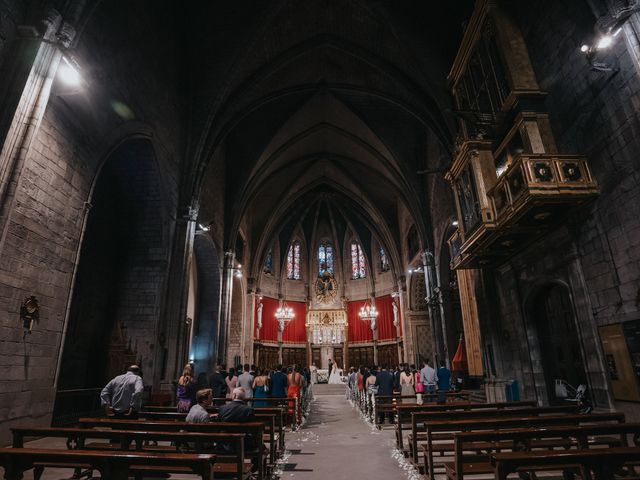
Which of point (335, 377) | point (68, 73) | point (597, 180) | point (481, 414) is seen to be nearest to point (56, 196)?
point (68, 73)

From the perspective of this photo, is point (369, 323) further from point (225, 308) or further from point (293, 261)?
point (225, 308)

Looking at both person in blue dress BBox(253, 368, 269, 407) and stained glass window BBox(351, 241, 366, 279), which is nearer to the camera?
person in blue dress BBox(253, 368, 269, 407)

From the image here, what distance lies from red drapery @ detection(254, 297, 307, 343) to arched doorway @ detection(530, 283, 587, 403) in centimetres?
1941

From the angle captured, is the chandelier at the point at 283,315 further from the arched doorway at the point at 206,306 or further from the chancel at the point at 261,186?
the arched doorway at the point at 206,306

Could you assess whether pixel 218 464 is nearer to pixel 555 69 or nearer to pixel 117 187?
pixel 555 69

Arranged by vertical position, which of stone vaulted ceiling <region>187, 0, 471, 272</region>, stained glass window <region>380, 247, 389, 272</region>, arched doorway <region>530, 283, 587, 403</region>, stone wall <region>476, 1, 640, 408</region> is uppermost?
stone vaulted ceiling <region>187, 0, 471, 272</region>

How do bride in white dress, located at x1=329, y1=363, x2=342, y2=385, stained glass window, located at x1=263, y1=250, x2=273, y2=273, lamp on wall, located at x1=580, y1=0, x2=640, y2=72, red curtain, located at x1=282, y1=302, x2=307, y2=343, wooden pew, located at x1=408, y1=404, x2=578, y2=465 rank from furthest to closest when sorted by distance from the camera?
red curtain, located at x1=282, y1=302, x2=307, y2=343 → stained glass window, located at x1=263, y1=250, x2=273, y2=273 → bride in white dress, located at x1=329, y1=363, x2=342, y2=385 → lamp on wall, located at x1=580, y1=0, x2=640, y2=72 → wooden pew, located at x1=408, y1=404, x2=578, y2=465

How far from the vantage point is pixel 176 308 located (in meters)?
11.5

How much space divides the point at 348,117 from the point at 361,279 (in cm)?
1418

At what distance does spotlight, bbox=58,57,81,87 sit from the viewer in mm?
6172

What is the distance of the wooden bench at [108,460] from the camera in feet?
8.73

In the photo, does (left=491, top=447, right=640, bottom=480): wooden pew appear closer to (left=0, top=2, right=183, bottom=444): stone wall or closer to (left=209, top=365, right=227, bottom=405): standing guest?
(left=0, top=2, right=183, bottom=444): stone wall

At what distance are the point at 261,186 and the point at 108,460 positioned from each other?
18.7 metres

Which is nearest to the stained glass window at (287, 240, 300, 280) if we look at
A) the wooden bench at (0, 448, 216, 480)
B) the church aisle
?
the church aisle
